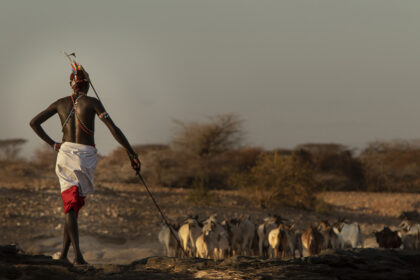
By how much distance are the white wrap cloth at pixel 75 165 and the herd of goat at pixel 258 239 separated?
409cm

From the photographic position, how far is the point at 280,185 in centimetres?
1798

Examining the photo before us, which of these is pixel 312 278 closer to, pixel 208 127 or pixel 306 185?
pixel 306 185

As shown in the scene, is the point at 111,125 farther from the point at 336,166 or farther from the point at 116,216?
the point at 336,166

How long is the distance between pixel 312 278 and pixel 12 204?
1180cm

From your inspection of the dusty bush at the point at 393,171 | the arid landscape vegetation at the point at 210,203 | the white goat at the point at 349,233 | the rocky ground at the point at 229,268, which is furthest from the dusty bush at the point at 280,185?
the rocky ground at the point at 229,268

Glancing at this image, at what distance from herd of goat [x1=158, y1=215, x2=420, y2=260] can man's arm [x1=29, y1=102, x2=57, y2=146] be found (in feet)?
13.6

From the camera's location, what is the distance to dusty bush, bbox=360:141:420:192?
27.5 metres

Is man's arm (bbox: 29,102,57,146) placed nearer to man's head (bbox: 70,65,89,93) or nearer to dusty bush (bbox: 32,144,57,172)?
man's head (bbox: 70,65,89,93)

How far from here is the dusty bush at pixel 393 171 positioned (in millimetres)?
27484

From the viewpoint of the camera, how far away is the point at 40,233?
11.7 metres

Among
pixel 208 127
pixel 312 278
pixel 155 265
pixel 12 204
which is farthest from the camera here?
pixel 208 127

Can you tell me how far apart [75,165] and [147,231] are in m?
7.91

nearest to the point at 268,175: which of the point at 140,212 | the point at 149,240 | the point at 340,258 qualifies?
the point at 140,212

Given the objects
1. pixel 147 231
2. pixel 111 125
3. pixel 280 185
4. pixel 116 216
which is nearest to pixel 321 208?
pixel 280 185
